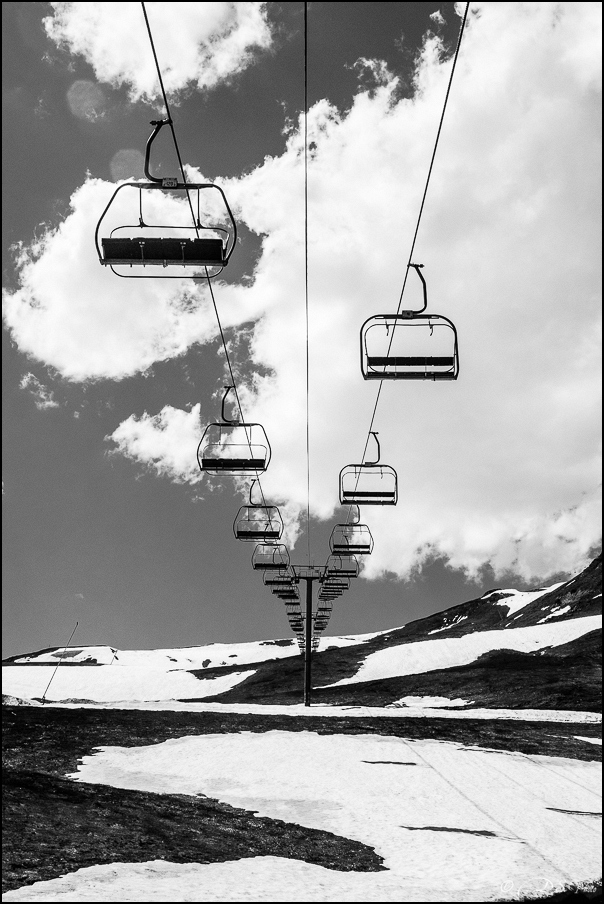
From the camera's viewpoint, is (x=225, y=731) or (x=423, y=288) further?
(x=225, y=731)

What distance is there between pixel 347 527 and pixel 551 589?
13610 cm

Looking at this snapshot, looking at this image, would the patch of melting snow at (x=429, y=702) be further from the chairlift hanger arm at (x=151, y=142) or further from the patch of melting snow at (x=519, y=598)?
the patch of melting snow at (x=519, y=598)

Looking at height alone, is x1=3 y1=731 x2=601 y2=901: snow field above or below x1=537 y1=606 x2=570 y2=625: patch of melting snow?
below

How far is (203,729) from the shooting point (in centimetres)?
3834

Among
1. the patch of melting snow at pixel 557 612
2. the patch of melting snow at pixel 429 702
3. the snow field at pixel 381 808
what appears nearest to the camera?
the snow field at pixel 381 808

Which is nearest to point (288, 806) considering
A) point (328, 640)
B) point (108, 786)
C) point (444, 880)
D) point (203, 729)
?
point (108, 786)

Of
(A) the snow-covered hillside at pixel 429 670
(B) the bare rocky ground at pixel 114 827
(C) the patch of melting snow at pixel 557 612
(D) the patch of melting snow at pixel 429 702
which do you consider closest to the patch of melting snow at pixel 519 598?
(A) the snow-covered hillside at pixel 429 670

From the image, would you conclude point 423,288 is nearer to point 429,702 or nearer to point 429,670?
point 429,702

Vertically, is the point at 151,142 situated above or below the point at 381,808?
above

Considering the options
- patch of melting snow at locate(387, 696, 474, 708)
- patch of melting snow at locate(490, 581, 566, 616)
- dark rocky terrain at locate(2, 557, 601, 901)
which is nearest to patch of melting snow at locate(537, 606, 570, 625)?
patch of melting snow at locate(490, 581, 566, 616)

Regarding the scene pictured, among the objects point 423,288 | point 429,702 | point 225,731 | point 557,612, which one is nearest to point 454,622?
point 557,612

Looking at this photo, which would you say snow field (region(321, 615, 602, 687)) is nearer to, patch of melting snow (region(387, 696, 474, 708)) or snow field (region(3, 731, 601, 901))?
patch of melting snow (region(387, 696, 474, 708))

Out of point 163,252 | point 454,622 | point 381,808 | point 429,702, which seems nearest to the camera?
point 163,252

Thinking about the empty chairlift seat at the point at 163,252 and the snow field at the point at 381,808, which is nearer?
the empty chairlift seat at the point at 163,252
